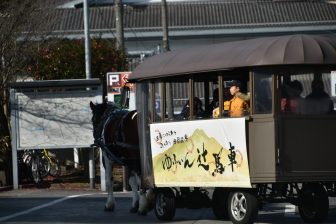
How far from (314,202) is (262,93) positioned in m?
1.95

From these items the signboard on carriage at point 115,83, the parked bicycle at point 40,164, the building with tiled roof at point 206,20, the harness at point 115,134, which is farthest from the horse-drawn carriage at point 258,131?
the building with tiled roof at point 206,20

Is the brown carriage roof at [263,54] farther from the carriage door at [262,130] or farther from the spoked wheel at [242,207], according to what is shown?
the spoked wheel at [242,207]

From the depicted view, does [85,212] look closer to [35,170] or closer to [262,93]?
[262,93]

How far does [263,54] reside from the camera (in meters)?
13.0

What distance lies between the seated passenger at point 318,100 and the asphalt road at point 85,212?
6.54ft

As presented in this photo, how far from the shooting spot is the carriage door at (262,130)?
13.0 m

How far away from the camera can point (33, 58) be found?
1050 inches

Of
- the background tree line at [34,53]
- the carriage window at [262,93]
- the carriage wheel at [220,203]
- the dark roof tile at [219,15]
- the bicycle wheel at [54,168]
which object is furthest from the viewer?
the dark roof tile at [219,15]

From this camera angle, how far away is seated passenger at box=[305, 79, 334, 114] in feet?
43.9

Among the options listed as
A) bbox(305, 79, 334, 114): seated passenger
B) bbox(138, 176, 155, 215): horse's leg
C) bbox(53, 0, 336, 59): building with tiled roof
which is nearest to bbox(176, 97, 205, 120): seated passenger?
bbox(138, 176, 155, 215): horse's leg

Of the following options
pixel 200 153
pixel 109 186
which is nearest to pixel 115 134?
pixel 109 186

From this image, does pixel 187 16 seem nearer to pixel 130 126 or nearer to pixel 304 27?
pixel 304 27

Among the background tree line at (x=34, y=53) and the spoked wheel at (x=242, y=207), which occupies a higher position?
the background tree line at (x=34, y=53)

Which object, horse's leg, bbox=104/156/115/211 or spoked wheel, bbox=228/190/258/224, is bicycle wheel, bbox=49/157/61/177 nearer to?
horse's leg, bbox=104/156/115/211
